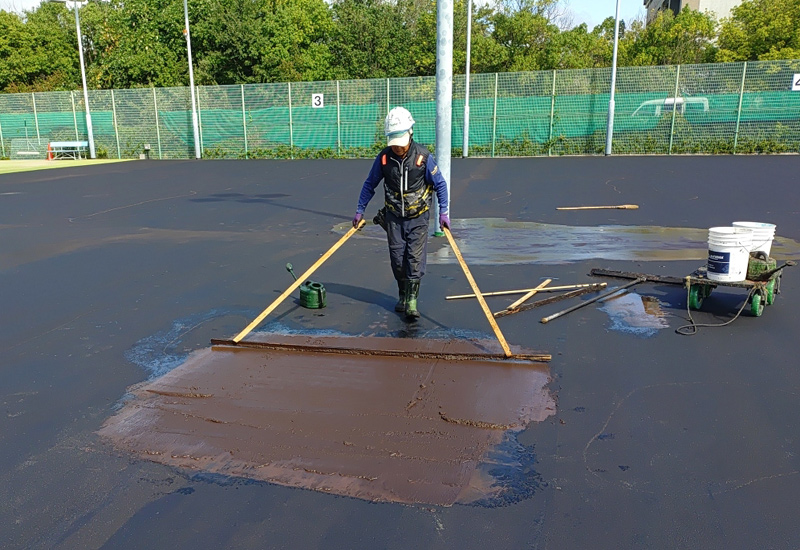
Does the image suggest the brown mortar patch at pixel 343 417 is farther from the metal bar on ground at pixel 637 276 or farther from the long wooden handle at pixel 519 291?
the metal bar on ground at pixel 637 276

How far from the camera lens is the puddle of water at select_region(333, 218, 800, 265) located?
791 centimetres

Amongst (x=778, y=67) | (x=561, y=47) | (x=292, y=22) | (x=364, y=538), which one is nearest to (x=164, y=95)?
(x=292, y=22)

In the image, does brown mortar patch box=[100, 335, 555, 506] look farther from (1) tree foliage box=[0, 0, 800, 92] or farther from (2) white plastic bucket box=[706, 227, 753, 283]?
(1) tree foliage box=[0, 0, 800, 92]

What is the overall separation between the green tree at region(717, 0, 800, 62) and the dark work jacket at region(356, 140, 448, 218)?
26.1 metres

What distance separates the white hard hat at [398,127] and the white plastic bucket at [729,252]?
2604 mm

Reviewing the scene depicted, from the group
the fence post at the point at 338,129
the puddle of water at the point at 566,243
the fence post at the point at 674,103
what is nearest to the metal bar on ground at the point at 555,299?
the puddle of water at the point at 566,243

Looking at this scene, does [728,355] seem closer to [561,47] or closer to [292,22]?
[561,47]

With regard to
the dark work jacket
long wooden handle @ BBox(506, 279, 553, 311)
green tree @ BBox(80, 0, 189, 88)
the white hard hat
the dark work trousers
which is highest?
green tree @ BBox(80, 0, 189, 88)

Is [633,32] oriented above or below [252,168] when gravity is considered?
above

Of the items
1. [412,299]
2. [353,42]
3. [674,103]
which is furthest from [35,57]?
[412,299]

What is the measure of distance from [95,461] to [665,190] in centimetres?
1268

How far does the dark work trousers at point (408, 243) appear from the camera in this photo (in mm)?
5652

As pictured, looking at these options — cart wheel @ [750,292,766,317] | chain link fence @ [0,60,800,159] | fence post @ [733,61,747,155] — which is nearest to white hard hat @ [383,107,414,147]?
cart wheel @ [750,292,766,317]

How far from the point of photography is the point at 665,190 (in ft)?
44.0
